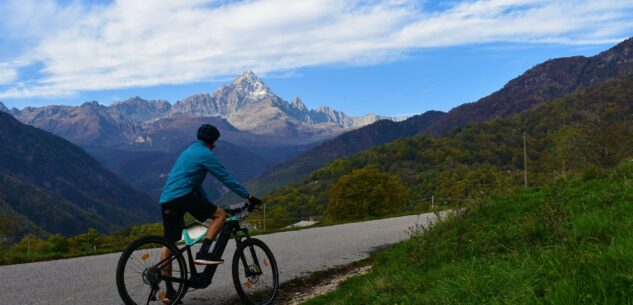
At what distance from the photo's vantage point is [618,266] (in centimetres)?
394

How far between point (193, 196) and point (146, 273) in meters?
1.08

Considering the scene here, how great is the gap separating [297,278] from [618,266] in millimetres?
6164

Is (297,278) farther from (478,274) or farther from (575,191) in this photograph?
(575,191)

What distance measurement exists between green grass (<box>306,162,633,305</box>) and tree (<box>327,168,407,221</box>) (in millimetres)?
49260

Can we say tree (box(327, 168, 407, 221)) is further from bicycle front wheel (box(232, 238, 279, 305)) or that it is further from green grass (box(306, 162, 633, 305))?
bicycle front wheel (box(232, 238, 279, 305))


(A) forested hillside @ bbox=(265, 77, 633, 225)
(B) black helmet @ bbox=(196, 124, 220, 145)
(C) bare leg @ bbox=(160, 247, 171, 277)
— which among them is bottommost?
(A) forested hillside @ bbox=(265, 77, 633, 225)

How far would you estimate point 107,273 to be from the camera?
31.7ft

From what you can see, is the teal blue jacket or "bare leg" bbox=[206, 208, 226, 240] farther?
"bare leg" bbox=[206, 208, 226, 240]

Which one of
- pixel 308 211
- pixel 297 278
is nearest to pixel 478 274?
pixel 297 278

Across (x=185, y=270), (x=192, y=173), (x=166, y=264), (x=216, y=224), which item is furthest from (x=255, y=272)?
(x=192, y=173)

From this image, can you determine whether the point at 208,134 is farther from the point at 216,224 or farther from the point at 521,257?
the point at 521,257

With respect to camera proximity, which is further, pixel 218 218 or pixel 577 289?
pixel 218 218

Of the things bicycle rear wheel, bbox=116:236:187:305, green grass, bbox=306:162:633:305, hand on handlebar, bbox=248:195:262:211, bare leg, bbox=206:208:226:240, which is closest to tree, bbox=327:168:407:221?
green grass, bbox=306:162:633:305

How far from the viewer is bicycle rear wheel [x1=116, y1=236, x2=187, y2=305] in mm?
6125
